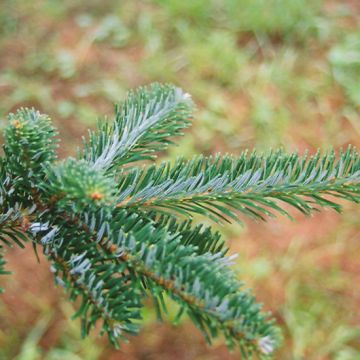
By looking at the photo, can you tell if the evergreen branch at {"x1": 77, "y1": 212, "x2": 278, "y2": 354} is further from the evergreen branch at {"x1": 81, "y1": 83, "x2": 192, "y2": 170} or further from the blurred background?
the blurred background

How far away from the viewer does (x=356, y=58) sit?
104 inches

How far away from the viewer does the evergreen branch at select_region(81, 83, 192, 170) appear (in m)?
0.65

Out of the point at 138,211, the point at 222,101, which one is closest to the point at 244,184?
the point at 138,211

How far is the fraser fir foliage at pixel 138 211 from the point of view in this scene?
1.59 ft

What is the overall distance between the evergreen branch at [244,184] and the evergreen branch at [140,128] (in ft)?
0.14

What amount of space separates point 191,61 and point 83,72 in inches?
22.4

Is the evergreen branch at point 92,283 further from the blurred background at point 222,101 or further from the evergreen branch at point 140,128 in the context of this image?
the blurred background at point 222,101

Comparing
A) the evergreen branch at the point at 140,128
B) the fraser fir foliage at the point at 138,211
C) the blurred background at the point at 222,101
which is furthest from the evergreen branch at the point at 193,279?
the blurred background at the point at 222,101

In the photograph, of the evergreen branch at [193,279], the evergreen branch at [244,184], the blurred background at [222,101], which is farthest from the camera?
the blurred background at [222,101]

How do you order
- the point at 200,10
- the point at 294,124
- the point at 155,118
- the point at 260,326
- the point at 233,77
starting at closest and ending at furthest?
1. the point at 260,326
2. the point at 155,118
3. the point at 294,124
4. the point at 233,77
5. the point at 200,10

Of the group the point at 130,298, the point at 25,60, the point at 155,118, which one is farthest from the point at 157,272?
the point at 25,60

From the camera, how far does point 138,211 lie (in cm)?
62

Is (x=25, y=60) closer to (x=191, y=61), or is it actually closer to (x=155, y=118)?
(x=191, y=61)

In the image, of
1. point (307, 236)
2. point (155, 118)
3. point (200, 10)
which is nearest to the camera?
point (155, 118)
